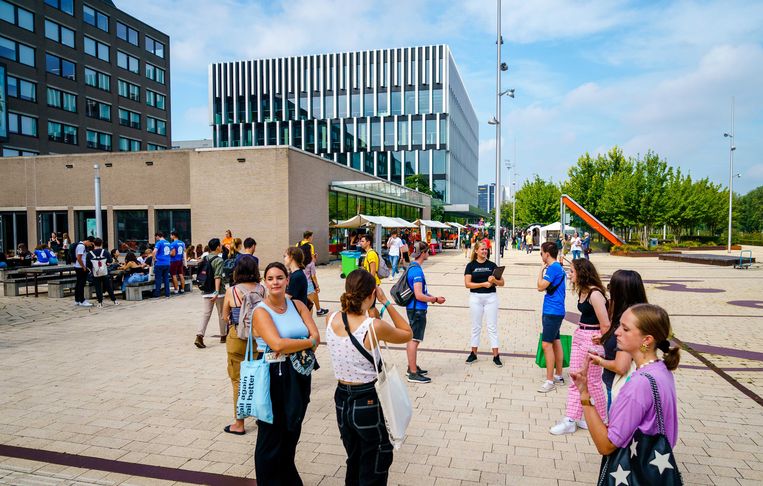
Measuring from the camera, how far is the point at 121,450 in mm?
4578

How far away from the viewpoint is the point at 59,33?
4678cm

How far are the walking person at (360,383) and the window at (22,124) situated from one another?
5077 centimetres

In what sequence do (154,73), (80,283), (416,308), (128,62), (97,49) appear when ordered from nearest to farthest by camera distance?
1. (416,308)
2. (80,283)
3. (97,49)
4. (128,62)
5. (154,73)

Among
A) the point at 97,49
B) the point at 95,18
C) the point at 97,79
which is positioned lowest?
the point at 97,79

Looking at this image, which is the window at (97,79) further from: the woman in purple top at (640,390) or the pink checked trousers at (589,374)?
the woman in purple top at (640,390)

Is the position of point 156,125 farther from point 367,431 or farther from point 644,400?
point 644,400

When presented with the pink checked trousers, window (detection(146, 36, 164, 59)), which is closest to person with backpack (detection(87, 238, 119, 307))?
the pink checked trousers

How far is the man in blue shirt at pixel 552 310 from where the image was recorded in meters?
5.93

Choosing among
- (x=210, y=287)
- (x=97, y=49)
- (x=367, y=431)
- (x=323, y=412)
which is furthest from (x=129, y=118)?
(x=367, y=431)

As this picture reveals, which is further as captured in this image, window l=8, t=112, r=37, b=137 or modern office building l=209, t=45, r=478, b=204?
modern office building l=209, t=45, r=478, b=204

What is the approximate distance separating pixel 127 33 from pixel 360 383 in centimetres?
6397

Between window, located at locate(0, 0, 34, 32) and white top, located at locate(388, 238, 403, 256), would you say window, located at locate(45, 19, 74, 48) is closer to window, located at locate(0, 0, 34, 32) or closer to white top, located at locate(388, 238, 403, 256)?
window, located at locate(0, 0, 34, 32)

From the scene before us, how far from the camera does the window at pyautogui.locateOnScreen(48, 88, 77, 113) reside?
152 feet

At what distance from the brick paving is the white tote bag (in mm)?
1164
